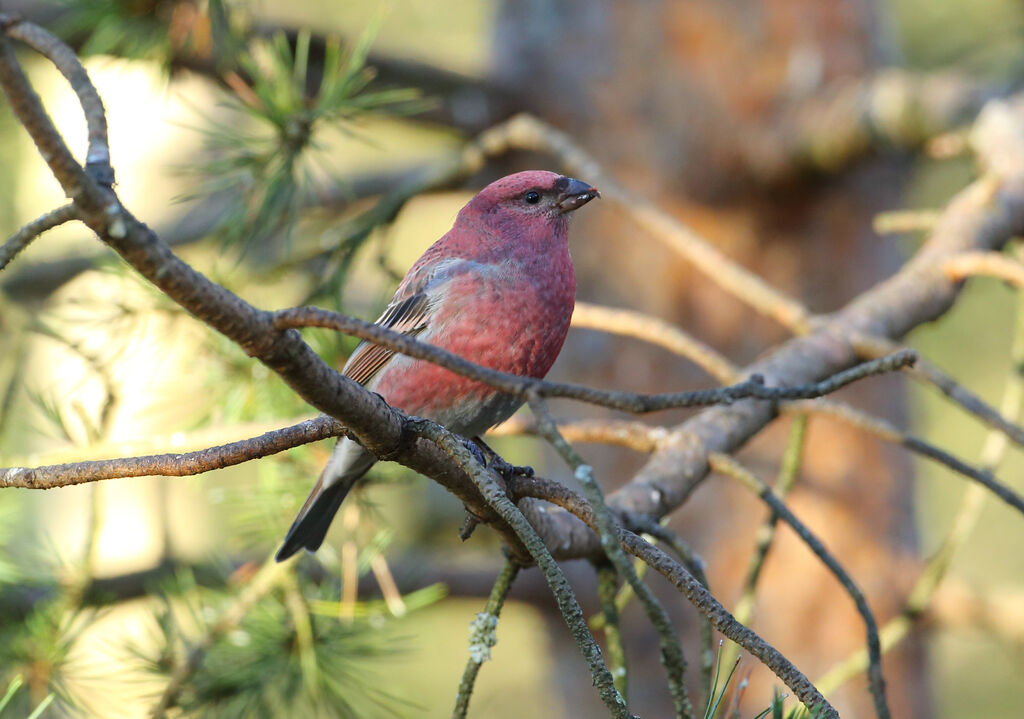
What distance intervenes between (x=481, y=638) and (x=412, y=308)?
1199 millimetres

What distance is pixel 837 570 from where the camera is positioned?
187 cm

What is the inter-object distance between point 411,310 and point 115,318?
43.4 inches

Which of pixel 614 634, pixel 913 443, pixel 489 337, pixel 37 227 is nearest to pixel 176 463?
pixel 37 227

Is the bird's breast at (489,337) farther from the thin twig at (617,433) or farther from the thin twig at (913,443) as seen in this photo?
the thin twig at (913,443)

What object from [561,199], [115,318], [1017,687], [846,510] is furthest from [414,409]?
[1017,687]

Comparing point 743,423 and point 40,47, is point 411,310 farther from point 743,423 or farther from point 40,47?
point 40,47

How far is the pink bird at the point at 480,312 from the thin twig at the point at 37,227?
1.33 meters

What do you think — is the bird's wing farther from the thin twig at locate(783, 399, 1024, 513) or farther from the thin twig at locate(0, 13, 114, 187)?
the thin twig at locate(0, 13, 114, 187)

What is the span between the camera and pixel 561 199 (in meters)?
2.54

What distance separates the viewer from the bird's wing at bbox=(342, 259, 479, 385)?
253 centimetres

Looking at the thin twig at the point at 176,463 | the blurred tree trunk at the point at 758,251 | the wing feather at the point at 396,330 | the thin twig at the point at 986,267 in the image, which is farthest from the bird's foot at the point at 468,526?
the blurred tree trunk at the point at 758,251

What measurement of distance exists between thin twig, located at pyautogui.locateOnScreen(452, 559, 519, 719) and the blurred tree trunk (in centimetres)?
228

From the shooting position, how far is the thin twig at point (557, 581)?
1103mm

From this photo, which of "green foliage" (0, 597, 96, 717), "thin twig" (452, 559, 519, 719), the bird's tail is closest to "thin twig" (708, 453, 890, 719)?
"thin twig" (452, 559, 519, 719)
